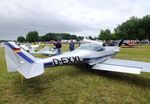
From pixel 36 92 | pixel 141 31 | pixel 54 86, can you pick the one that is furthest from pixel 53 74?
pixel 141 31

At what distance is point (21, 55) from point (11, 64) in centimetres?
50

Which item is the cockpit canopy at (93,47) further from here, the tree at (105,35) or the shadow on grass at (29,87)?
the tree at (105,35)

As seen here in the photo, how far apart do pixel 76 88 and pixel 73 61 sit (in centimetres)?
219

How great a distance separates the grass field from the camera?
663 centimetres

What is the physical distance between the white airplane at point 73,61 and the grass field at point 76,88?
1.77 feet

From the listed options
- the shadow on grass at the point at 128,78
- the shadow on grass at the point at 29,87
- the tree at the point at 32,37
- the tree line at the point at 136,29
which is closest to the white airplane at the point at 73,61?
the shadow on grass at the point at 128,78

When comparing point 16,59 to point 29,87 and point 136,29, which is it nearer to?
point 29,87

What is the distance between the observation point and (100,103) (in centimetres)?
639

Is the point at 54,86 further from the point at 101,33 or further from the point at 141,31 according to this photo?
the point at 101,33

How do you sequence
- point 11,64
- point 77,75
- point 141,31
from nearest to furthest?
1. point 11,64
2. point 77,75
3. point 141,31

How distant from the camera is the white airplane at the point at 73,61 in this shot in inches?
304

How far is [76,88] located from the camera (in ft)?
25.8

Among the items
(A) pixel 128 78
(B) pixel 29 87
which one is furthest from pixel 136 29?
(B) pixel 29 87

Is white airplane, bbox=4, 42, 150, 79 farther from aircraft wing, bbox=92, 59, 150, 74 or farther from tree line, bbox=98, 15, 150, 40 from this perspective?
tree line, bbox=98, 15, 150, 40
